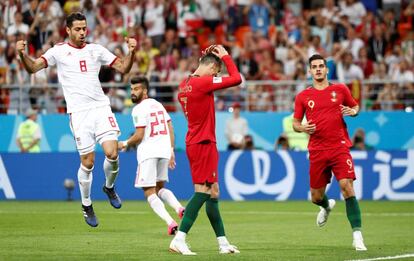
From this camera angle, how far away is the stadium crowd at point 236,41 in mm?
26594

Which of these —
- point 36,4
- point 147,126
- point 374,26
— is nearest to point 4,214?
point 147,126

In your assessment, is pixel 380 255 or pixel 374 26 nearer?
pixel 380 255

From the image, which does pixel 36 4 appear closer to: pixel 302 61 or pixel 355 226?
pixel 302 61

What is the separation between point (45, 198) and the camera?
25.5 m

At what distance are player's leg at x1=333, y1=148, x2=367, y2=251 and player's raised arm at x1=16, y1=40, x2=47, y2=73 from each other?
4.30 metres

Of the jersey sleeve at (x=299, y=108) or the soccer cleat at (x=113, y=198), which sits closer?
the jersey sleeve at (x=299, y=108)

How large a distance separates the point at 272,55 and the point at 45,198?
23.1 ft

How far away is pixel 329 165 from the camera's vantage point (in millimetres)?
13836

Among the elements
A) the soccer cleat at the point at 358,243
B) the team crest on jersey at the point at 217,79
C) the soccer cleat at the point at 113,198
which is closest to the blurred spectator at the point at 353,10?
the soccer cleat at the point at 113,198

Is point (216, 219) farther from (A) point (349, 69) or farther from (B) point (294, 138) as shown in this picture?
(A) point (349, 69)

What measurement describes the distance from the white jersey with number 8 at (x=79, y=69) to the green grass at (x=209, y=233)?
6.45ft

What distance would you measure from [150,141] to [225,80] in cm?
429

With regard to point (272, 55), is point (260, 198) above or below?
below

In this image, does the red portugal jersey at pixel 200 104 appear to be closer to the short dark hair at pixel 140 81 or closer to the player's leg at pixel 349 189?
the player's leg at pixel 349 189
